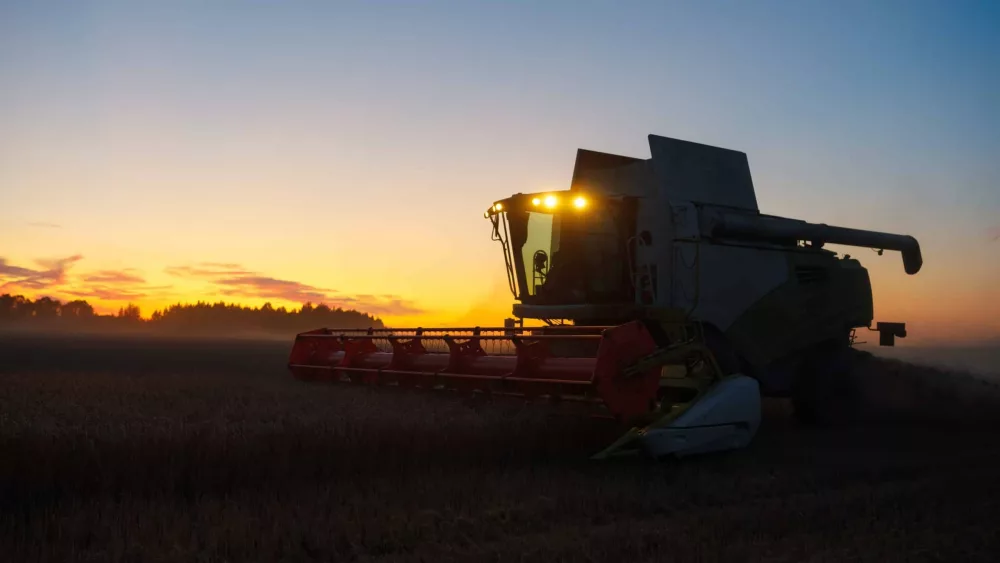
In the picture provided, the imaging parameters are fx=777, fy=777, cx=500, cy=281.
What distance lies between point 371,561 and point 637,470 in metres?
2.65

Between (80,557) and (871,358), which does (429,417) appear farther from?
(871,358)

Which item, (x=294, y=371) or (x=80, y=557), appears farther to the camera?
(x=294, y=371)

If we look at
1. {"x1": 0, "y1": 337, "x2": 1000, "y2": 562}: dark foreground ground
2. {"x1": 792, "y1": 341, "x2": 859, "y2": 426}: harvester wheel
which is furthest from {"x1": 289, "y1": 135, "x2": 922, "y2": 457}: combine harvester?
{"x1": 0, "y1": 337, "x2": 1000, "y2": 562}: dark foreground ground

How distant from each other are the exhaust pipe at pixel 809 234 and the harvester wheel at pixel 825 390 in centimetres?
144

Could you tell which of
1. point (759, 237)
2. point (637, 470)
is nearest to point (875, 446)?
point (759, 237)

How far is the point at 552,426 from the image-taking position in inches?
234

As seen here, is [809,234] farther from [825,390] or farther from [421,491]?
[421,491]

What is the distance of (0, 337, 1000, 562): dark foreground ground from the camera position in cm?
358

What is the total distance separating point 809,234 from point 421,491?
689cm

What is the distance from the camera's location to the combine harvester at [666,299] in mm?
7051

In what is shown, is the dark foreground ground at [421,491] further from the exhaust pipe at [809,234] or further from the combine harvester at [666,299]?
the exhaust pipe at [809,234]

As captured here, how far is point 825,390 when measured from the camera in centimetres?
918

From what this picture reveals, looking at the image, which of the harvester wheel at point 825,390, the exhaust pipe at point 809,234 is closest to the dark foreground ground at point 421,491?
the harvester wheel at point 825,390

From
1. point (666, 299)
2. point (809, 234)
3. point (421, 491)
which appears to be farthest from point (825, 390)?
point (421, 491)
